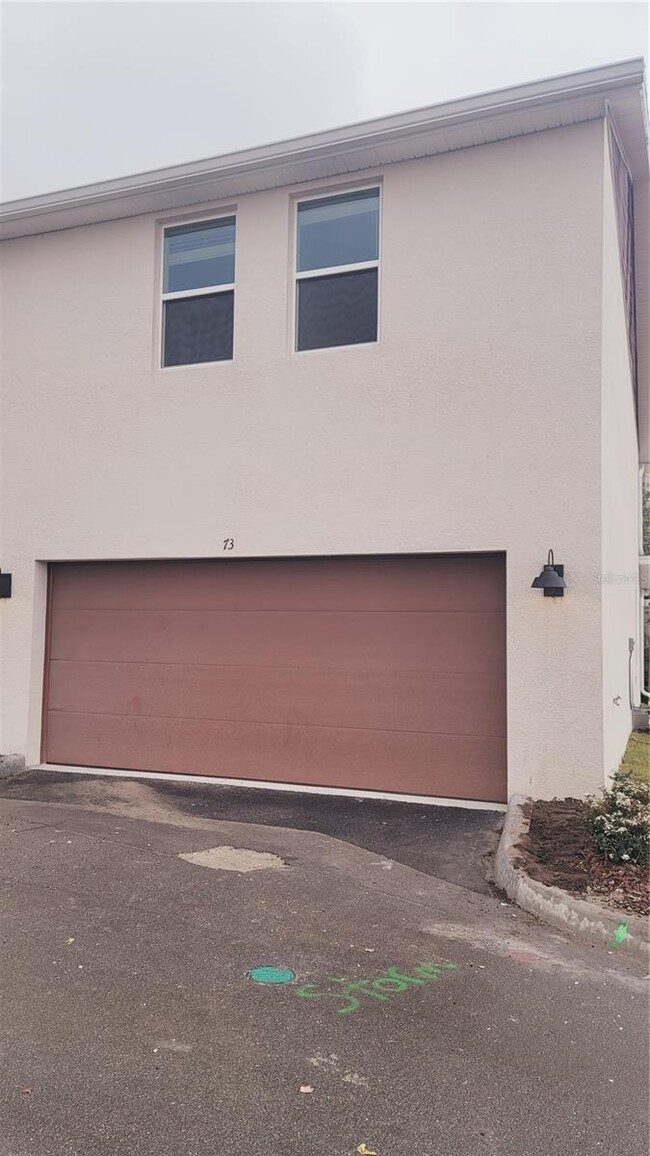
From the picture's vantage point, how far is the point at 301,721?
8250mm

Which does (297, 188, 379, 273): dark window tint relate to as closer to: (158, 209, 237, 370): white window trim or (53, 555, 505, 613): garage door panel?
(158, 209, 237, 370): white window trim

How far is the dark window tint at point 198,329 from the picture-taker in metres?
8.72

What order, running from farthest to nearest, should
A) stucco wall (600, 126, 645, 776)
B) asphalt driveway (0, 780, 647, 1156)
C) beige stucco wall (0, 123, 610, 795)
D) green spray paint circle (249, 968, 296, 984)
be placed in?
stucco wall (600, 126, 645, 776), beige stucco wall (0, 123, 610, 795), green spray paint circle (249, 968, 296, 984), asphalt driveway (0, 780, 647, 1156)

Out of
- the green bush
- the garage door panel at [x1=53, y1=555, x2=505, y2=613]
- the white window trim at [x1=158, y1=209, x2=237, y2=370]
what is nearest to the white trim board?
the green bush

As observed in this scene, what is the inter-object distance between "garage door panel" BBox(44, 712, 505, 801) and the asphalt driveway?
1.93 meters

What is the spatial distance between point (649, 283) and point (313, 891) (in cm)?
1097

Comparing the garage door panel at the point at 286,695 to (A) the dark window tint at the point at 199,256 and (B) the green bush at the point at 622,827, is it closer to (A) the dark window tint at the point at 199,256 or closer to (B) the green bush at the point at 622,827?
(B) the green bush at the point at 622,827

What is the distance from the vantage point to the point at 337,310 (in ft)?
27.2

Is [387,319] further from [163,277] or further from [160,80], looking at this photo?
[160,80]

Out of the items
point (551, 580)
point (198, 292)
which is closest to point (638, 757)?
point (551, 580)

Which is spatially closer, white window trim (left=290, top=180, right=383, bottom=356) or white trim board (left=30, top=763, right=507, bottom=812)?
white trim board (left=30, top=763, right=507, bottom=812)

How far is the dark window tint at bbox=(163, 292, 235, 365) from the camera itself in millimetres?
8719

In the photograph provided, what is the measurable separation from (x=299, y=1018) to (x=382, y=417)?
5.54m

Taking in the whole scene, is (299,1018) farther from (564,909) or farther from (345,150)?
(345,150)
